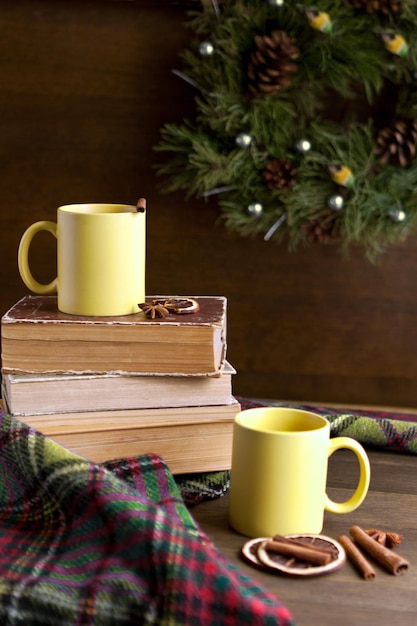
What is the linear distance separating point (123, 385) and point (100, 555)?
24cm

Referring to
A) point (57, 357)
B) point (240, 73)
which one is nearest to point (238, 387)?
point (240, 73)

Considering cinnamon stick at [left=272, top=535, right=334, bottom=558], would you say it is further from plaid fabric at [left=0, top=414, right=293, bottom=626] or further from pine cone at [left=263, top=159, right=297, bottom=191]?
pine cone at [left=263, top=159, right=297, bottom=191]

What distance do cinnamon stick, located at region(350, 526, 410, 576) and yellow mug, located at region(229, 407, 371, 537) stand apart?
0.04 metres

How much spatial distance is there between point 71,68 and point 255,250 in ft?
1.45

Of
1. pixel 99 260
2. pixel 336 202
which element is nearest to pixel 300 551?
pixel 99 260

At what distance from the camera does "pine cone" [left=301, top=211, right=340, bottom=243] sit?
51.1 inches

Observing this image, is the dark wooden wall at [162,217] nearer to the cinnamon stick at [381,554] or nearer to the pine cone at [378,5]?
the pine cone at [378,5]

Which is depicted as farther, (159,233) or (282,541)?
(159,233)

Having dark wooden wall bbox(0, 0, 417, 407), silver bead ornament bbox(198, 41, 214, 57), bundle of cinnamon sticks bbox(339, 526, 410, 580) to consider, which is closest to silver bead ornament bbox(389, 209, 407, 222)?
dark wooden wall bbox(0, 0, 417, 407)

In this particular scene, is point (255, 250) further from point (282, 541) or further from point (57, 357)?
point (282, 541)

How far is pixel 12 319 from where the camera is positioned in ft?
2.85

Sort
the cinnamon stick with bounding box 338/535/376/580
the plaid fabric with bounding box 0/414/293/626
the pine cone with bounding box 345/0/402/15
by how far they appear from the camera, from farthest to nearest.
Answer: the pine cone with bounding box 345/0/402/15 → the cinnamon stick with bounding box 338/535/376/580 → the plaid fabric with bounding box 0/414/293/626

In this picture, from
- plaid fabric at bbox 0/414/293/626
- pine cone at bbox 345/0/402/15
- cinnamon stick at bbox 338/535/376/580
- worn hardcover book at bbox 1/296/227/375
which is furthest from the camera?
pine cone at bbox 345/0/402/15

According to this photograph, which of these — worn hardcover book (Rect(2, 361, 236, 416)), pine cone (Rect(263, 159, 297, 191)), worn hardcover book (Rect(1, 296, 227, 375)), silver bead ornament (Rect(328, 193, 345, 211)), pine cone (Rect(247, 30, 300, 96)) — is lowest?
worn hardcover book (Rect(2, 361, 236, 416))
